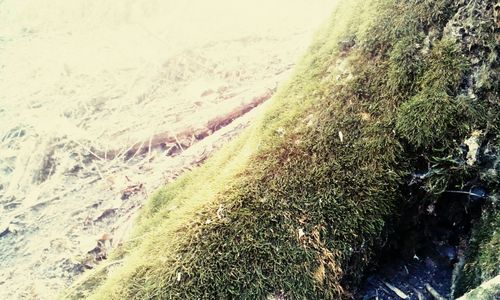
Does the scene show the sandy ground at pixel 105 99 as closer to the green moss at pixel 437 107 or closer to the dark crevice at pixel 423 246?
the dark crevice at pixel 423 246

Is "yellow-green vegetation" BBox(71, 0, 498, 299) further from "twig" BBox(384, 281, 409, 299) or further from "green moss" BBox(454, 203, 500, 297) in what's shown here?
"green moss" BBox(454, 203, 500, 297)

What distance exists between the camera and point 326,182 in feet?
10.2

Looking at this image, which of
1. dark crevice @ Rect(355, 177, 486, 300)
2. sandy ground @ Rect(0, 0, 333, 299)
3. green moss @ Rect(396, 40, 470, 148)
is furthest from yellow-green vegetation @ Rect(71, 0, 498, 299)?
sandy ground @ Rect(0, 0, 333, 299)

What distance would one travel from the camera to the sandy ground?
6172mm

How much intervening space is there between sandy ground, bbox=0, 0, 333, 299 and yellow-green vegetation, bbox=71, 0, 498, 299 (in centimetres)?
257

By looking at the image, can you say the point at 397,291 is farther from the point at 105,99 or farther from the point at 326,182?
the point at 105,99

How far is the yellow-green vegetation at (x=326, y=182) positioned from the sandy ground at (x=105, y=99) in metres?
2.57

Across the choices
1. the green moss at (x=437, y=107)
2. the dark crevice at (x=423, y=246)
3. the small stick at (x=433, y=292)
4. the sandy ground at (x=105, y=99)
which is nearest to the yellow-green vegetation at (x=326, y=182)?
the green moss at (x=437, y=107)

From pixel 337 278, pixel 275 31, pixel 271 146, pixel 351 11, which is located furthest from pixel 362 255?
pixel 275 31

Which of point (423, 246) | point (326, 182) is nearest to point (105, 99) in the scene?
point (326, 182)

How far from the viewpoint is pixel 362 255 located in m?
3.14

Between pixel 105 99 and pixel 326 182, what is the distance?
7130mm

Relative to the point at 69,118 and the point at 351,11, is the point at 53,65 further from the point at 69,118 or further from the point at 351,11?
the point at 351,11

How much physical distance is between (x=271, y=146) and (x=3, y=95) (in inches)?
345
